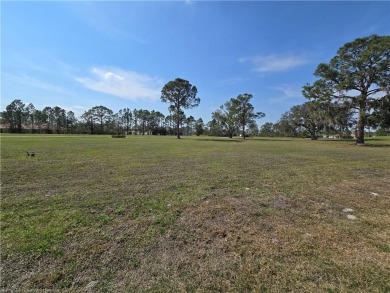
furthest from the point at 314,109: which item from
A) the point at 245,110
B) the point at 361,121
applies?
the point at 245,110

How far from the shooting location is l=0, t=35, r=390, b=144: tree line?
23.0 meters

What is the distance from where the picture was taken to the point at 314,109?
2658cm

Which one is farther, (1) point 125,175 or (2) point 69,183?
(1) point 125,175

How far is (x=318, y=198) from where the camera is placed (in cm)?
483

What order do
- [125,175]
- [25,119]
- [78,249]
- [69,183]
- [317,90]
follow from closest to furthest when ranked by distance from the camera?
[78,249] < [69,183] < [125,175] < [317,90] < [25,119]

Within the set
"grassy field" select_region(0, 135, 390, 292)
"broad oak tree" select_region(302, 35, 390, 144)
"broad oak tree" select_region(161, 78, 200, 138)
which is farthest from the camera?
"broad oak tree" select_region(161, 78, 200, 138)

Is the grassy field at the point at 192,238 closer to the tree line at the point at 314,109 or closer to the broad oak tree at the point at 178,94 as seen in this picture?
the tree line at the point at 314,109

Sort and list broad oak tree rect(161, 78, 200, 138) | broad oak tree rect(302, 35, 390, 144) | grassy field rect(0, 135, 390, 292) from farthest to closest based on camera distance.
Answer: broad oak tree rect(161, 78, 200, 138) < broad oak tree rect(302, 35, 390, 144) < grassy field rect(0, 135, 390, 292)

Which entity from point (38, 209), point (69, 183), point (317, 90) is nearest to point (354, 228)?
point (38, 209)

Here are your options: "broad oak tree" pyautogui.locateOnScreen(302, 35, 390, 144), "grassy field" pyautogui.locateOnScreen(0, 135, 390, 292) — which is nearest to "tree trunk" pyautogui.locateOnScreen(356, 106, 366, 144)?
"broad oak tree" pyautogui.locateOnScreen(302, 35, 390, 144)

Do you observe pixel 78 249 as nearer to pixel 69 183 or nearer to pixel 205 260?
pixel 205 260

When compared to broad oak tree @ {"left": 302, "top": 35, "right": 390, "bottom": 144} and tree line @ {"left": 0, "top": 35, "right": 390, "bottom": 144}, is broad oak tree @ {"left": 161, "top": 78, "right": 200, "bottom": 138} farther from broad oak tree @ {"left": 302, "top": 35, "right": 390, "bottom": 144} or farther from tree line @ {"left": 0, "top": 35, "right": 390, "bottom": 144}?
broad oak tree @ {"left": 302, "top": 35, "right": 390, "bottom": 144}

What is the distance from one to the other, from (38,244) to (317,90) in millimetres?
29695

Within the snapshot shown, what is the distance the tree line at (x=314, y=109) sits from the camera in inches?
906
